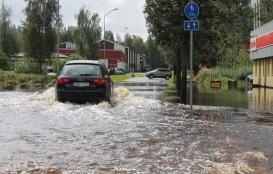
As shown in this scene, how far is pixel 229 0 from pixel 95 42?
A: 195ft

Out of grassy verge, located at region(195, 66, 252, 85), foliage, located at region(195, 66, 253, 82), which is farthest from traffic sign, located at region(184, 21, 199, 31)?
foliage, located at region(195, 66, 253, 82)

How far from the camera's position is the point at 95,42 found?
269 feet

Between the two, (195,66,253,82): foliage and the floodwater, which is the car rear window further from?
(195,66,253,82): foliage

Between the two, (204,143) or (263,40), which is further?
(263,40)

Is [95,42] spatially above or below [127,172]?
above

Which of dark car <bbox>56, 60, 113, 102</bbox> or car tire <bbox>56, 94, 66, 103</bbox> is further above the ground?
dark car <bbox>56, 60, 113, 102</bbox>

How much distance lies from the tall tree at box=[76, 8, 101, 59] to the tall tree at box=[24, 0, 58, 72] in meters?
31.3

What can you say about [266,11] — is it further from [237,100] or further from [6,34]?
[237,100]

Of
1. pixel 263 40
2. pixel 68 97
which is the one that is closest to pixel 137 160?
pixel 68 97

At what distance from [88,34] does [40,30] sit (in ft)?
111

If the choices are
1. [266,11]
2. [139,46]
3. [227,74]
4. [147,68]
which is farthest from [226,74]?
[139,46]

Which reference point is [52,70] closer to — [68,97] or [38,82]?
[38,82]

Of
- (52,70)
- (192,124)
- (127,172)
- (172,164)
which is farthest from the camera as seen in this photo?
(52,70)

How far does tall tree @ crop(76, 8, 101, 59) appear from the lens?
81500 mm
